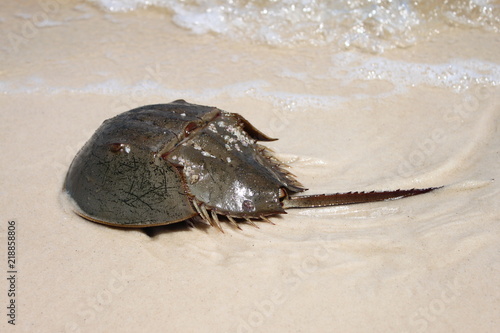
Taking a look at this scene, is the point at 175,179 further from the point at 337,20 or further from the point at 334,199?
the point at 337,20

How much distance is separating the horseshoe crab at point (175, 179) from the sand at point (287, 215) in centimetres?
14

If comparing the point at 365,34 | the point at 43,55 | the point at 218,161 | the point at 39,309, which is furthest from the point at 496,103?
the point at 43,55

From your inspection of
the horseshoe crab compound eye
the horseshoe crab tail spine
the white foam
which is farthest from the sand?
the horseshoe crab compound eye

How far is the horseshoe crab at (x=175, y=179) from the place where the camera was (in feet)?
7.57

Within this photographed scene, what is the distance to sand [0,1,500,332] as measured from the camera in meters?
2.03

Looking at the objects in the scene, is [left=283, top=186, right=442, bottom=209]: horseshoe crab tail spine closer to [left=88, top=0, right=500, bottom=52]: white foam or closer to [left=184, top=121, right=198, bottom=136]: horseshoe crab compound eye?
[left=184, top=121, right=198, bottom=136]: horseshoe crab compound eye

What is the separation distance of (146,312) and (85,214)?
0.68 metres

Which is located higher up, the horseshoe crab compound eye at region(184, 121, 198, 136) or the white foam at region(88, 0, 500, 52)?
the white foam at region(88, 0, 500, 52)

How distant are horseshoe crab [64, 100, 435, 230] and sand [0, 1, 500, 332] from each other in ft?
0.46

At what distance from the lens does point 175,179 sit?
2.30 m

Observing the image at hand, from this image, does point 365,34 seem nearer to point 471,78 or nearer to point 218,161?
point 471,78

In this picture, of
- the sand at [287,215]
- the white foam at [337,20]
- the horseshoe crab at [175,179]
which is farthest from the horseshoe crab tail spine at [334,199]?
the white foam at [337,20]

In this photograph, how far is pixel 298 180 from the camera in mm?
2869

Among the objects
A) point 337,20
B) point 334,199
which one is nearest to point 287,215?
point 334,199
